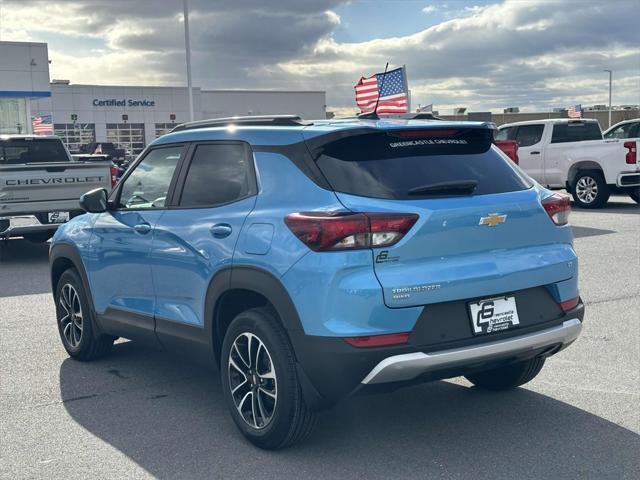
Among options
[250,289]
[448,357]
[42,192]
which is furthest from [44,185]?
[448,357]

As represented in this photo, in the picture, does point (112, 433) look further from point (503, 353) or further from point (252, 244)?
point (503, 353)

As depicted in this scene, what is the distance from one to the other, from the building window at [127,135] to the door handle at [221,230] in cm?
6353

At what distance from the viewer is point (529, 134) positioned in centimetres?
1892

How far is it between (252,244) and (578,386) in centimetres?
257

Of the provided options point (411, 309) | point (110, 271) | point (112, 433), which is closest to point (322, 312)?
point (411, 309)

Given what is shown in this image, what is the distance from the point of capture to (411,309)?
12.7 feet

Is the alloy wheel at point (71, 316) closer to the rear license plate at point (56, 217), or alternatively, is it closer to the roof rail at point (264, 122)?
the roof rail at point (264, 122)

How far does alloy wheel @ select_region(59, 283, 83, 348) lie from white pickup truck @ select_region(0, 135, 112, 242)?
591 centimetres

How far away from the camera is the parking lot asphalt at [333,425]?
4.14m

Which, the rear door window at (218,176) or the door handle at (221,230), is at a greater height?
the rear door window at (218,176)

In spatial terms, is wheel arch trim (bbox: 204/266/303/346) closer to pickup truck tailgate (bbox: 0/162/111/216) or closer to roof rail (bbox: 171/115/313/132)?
roof rail (bbox: 171/115/313/132)

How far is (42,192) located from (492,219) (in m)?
9.34

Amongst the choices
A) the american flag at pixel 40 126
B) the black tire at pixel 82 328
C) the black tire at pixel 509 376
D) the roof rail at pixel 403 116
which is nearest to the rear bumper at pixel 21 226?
the black tire at pixel 82 328

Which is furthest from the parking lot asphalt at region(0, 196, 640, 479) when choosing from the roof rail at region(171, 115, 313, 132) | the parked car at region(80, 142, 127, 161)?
the parked car at region(80, 142, 127, 161)
